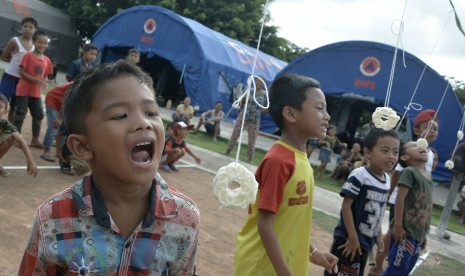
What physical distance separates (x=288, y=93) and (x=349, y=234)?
44.0 inches

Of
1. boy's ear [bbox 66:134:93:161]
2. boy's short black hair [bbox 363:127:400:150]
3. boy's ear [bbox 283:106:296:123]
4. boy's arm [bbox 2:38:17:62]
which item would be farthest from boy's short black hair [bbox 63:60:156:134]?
boy's arm [bbox 2:38:17:62]

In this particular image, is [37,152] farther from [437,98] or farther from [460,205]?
[437,98]

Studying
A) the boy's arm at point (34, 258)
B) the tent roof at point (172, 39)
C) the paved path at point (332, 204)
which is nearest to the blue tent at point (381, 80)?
the paved path at point (332, 204)

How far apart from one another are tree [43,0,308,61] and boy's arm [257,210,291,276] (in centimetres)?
2748

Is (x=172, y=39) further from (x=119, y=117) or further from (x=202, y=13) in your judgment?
(x=119, y=117)

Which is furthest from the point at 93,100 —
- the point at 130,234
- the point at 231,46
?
the point at 231,46

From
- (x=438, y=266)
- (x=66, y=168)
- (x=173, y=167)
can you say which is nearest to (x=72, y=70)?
(x=66, y=168)

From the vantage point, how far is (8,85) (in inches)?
248

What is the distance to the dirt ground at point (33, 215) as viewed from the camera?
3406 mm

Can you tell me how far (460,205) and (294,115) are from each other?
8.74 m

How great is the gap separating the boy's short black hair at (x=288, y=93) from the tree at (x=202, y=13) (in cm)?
2689

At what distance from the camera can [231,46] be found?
19.9 meters

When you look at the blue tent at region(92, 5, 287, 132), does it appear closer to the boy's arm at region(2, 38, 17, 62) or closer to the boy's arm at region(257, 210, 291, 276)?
the boy's arm at region(2, 38, 17, 62)

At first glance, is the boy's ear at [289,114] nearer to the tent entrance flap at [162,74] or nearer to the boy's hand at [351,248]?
the boy's hand at [351,248]
